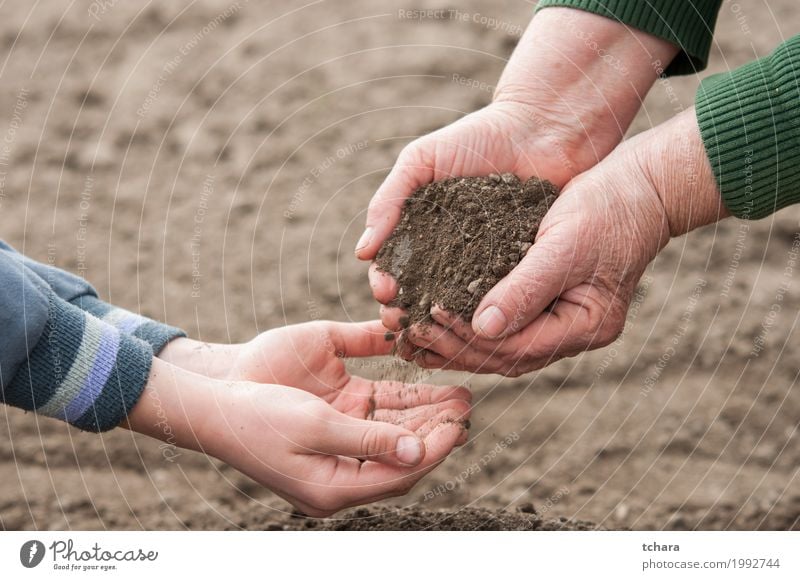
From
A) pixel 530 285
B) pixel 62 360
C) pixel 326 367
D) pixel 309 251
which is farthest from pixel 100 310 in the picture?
pixel 309 251

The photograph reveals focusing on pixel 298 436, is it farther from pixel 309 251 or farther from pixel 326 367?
pixel 309 251

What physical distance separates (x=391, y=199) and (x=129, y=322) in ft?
1.91

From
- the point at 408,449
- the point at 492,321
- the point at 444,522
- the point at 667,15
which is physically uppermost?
the point at 667,15

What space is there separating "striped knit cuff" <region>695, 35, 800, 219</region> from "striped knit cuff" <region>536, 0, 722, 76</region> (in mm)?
241

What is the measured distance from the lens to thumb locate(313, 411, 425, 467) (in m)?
1.37

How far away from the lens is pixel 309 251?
2.66m

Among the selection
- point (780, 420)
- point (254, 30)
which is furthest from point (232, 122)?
point (780, 420)

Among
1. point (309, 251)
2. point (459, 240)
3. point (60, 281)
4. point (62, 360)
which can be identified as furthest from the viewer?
point (309, 251)

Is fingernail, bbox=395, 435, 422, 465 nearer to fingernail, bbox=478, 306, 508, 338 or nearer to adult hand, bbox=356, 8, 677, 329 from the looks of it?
fingernail, bbox=478, 306, 508, 338

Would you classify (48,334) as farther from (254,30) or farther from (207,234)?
(254,30)

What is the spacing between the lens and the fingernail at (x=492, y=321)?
138cm

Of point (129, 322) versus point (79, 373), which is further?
point (129, 322)

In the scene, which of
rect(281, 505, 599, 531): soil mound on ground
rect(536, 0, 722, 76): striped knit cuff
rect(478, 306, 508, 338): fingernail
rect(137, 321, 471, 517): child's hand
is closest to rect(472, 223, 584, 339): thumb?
rect(478, 306, 508, 338): fingernail
